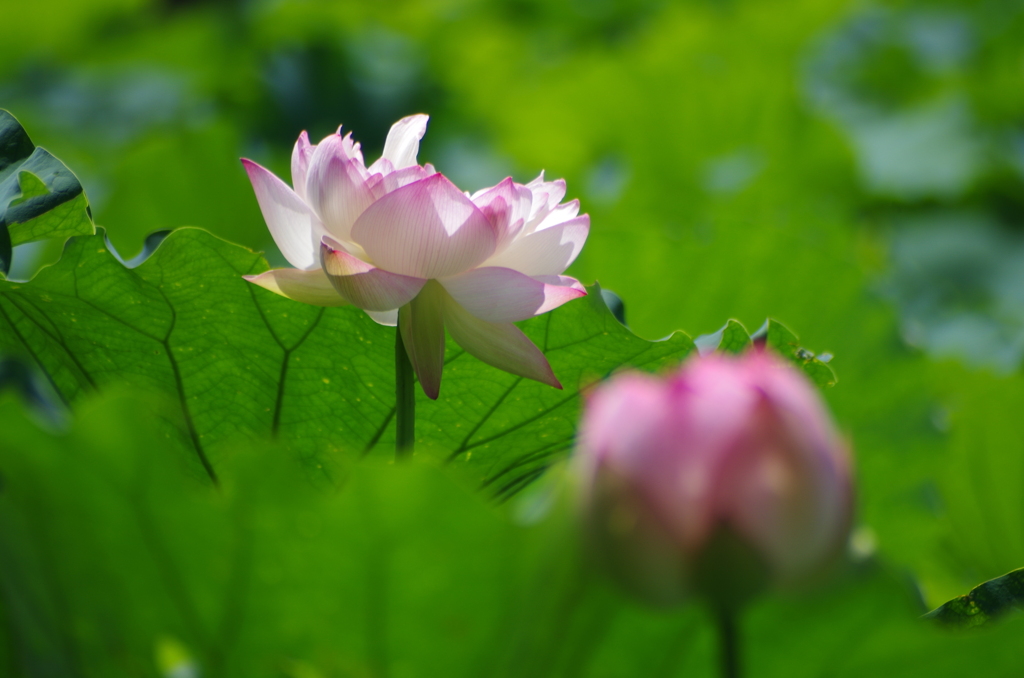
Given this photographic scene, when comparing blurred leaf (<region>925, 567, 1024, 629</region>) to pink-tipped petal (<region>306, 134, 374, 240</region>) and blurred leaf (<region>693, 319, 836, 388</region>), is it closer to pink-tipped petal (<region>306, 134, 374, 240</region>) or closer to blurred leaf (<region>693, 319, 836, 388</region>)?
blurred leaf (<region>693, 319, 836, 388</region>)

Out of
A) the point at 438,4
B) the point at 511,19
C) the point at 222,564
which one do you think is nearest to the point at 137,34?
the point at 438,4

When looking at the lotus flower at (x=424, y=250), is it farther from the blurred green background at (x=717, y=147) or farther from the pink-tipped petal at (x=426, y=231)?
the blurred green background at (x=717, y=147)

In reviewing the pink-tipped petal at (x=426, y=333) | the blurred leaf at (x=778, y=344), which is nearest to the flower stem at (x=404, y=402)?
the pink-tipped petal at (x=426, y=333)

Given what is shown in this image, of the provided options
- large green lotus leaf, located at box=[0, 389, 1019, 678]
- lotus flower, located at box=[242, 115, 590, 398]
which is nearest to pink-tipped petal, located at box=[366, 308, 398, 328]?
Answer: lotus flower, located at box=[242, 115, 590, 398]

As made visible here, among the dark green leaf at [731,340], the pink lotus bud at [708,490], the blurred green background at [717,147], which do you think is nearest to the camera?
the pink lotus bud at [708,490]

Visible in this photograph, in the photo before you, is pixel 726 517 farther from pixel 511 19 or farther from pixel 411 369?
pixel 511 19

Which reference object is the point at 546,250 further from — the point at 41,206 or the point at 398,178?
the point at 41,206
